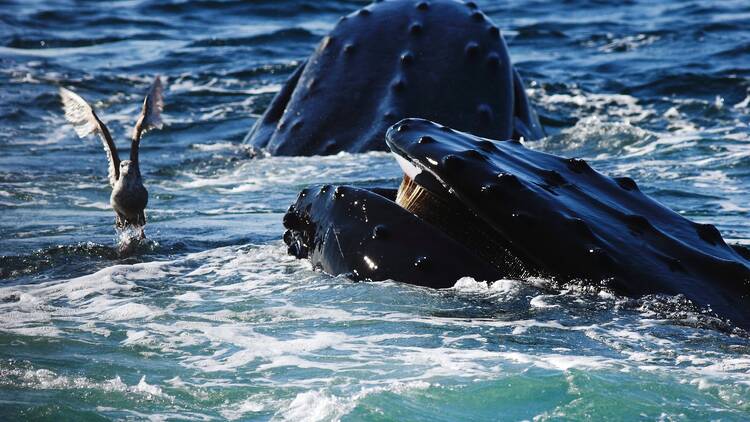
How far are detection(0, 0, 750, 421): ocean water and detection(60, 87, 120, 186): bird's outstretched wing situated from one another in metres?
0.37

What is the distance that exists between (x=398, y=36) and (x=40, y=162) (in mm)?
2983

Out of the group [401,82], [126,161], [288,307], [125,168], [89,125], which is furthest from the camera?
[401,82]

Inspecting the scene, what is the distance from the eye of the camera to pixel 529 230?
4656 millimetres

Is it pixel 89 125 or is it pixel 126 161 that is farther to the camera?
pixel 89 125

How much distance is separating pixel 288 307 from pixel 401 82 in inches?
Answer: 130

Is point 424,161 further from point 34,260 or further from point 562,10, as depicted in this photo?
point 562,10

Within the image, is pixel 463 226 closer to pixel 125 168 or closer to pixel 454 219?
pixel 454 219

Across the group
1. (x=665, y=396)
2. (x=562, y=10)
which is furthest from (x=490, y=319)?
(x=562, y=10)

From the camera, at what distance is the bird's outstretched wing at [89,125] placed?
22.8 feet

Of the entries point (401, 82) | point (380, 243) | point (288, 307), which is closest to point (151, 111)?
point (401, 82)

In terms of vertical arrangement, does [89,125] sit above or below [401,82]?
below

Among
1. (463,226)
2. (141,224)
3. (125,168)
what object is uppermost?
(463,226)

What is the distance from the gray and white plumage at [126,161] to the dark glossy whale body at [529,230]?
1.46 m

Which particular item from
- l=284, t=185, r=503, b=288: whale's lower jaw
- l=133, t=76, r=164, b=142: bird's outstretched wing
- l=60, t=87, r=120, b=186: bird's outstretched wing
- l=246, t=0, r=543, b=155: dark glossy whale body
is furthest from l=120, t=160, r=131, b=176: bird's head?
Result: l=246, t=0, r=543, b=155: dark glossy whale body
